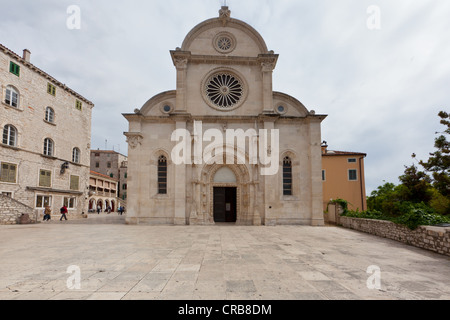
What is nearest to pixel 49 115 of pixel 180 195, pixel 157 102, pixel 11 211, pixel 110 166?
pixel 11 211

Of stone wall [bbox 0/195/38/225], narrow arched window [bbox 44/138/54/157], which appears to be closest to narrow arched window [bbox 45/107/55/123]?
narrow arched window [bbox 44/138/54/157]

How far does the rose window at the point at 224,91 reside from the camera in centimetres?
2070

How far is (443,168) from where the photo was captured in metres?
17.7

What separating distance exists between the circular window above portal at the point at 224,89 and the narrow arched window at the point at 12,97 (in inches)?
649

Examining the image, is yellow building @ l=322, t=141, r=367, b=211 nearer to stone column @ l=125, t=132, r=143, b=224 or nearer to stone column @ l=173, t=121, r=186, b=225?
stone column @ l=173, t=121, r=186, b=225

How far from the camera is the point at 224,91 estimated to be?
68.0ft

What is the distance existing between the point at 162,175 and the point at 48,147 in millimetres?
13970

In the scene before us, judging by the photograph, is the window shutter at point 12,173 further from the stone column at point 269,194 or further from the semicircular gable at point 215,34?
the stone column at point 269,194

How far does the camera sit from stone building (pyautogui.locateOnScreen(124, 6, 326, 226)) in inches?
752

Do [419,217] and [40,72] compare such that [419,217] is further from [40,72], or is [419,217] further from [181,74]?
[40,72]

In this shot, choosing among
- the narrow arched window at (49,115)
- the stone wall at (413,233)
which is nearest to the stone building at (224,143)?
the stone wall at (413,233)

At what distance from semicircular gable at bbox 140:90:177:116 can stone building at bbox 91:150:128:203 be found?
5111cm

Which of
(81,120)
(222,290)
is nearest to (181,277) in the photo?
(222,290)
